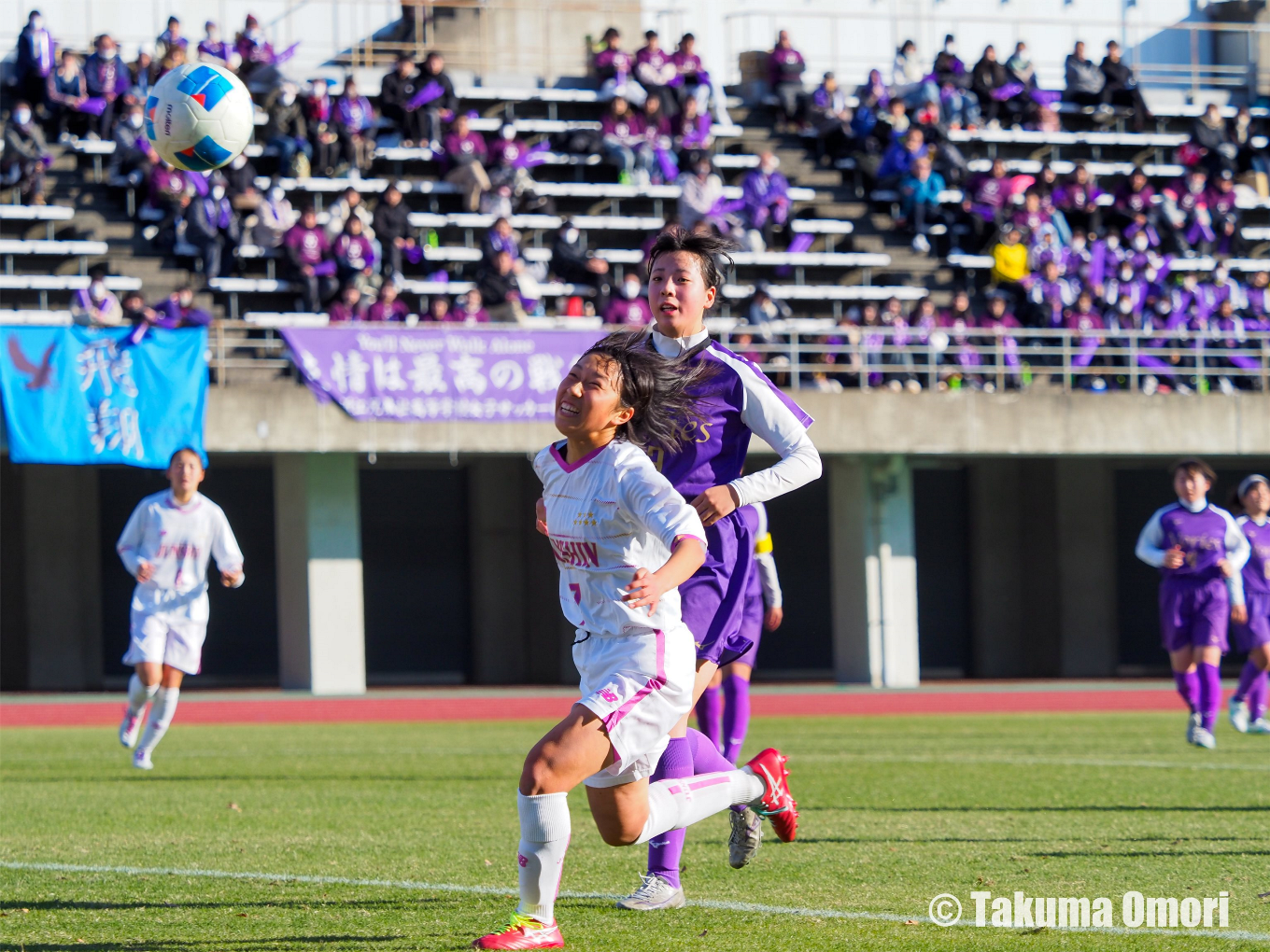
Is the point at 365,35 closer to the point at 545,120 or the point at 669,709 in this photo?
the point at 545,120

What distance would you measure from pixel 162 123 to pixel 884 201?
17154mm

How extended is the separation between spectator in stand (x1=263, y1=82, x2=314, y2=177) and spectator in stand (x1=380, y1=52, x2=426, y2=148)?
1272mm

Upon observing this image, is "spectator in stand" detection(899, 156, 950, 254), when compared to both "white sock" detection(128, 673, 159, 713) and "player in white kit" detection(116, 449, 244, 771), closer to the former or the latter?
"player in white kit" detection(116, 449, 244, 771)

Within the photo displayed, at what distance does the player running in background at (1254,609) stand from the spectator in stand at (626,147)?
13372 millimetres

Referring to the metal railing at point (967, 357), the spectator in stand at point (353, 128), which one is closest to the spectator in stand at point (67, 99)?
the spectator in stand at point (353, 128)

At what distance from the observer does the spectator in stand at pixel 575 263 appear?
23359 millimetres


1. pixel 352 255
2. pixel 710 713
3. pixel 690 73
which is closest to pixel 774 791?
pixel 710 713

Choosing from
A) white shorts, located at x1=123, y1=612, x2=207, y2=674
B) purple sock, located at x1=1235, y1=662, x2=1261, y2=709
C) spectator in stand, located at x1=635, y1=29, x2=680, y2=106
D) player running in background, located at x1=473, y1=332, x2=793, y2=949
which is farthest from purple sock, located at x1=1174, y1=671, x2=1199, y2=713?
spectator in stand, located at x1=635, y1=29, x2=680, y2=106

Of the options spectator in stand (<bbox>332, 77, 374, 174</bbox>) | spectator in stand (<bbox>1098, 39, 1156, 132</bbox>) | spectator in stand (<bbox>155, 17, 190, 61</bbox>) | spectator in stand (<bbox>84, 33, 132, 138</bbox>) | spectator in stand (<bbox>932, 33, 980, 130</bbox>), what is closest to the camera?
spectator in stand (<bbox>155, 17, 190, 61</bbox>)

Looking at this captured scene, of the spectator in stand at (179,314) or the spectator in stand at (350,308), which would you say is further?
the spectator in stand at (350,308)

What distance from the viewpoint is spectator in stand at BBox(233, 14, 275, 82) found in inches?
967

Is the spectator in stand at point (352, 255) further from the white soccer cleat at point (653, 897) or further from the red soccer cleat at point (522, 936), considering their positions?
the red soccer cleat at point (522, 936)

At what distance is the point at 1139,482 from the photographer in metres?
28.2

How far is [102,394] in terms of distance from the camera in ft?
67.5
